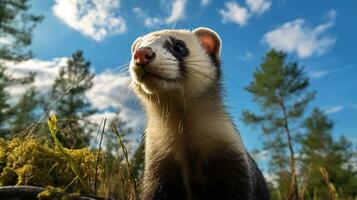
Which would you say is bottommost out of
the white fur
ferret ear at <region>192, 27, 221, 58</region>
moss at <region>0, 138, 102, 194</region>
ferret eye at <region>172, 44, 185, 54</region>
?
moss at <region>0, 138, 102, 194</region>

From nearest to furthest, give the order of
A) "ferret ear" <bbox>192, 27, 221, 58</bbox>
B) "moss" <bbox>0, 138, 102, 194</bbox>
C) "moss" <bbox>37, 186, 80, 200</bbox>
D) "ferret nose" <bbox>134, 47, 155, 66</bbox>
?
"moss" <bbox>37, 186, 80, 200</bbox> < "moss" <bbox>0, 138, 102, 194</bbox> < "ferret nose" <bbox>134, 47, 155, 66</bbox> < "ferret ear" <bbox>192, 27, 221, 58</bbox>

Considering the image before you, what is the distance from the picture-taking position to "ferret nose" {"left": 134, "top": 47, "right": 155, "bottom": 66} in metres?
4.15

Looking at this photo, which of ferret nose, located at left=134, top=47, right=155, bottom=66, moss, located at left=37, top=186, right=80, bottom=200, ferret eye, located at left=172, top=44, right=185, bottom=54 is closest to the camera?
moss, located at left=37, top=186, right=80, bottom=200

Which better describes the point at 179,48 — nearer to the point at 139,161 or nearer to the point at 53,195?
the point at 139,161

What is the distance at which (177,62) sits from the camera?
457 centimetres

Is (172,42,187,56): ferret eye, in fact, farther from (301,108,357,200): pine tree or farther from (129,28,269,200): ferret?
(301,108,357,200): pine tree

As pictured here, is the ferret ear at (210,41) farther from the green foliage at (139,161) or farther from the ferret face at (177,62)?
the green foliage at (139,161)

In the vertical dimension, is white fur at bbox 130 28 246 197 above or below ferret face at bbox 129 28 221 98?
below

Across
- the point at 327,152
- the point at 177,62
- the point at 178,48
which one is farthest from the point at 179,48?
the point at 327,152

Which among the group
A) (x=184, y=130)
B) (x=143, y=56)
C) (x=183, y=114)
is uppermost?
(x=143, y=56)

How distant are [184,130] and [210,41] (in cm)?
173

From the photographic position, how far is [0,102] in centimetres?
3550

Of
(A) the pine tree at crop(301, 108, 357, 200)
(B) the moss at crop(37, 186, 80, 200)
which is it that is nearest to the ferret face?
(B) the moss at crop(37, 186, 80, 200)

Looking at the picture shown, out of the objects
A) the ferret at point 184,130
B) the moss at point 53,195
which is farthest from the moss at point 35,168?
the ferret at point 184,130
